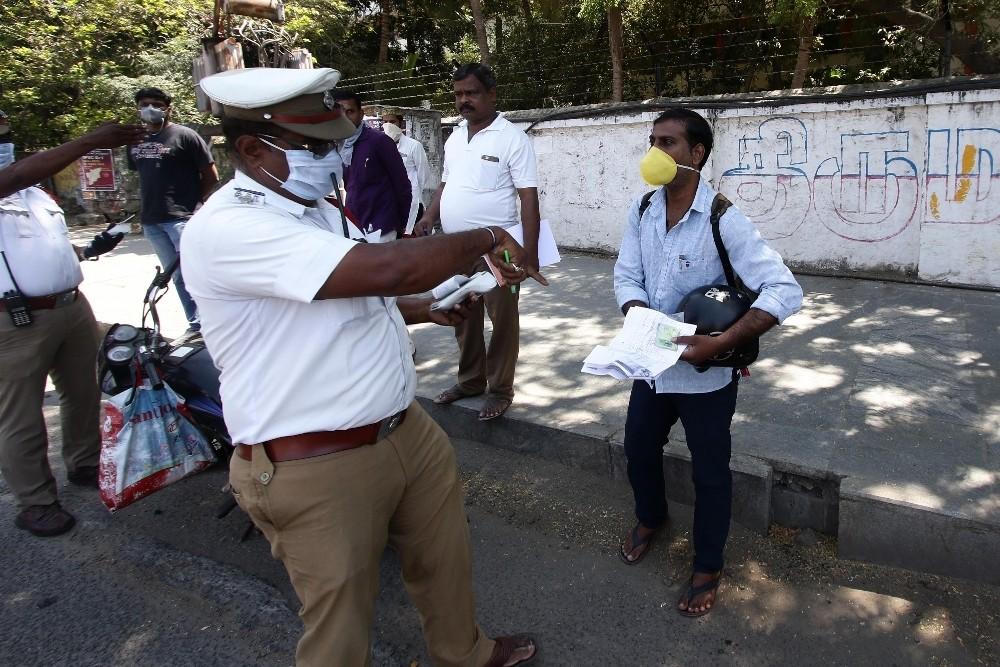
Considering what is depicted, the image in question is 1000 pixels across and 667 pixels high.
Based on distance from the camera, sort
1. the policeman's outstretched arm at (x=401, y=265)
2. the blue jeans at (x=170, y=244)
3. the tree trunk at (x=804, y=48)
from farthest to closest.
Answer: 1. the tree trunk at (x=804, y=48)
2. the blue jeans at (x=170, y=244)
3. the policeman's outstretched arm at (x=401, y=265)

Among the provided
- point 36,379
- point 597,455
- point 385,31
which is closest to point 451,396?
point 597,455

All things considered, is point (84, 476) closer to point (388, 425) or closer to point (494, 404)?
point (494, 404)

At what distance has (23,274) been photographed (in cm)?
330

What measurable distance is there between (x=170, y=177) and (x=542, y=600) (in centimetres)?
481

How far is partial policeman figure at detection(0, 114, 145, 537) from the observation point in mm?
3135

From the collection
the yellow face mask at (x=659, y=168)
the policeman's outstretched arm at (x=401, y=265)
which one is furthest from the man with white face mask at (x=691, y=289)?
the policeman's outstretched arm at (x=401, y=265)

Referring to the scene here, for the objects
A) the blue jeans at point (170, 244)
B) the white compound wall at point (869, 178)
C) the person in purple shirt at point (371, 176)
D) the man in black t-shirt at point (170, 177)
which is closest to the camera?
the person in purple shirt at point (371, 176)

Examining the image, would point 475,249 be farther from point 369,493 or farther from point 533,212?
point 533,212

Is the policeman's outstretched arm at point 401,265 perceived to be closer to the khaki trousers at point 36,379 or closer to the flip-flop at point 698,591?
the flip-flop at point 698,591

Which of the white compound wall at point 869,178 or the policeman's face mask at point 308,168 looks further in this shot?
the white compound wall at point 869,178

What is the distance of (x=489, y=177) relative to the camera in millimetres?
3834

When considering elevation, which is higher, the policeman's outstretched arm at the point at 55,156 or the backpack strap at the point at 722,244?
the policeman's outstretched arm at the point at 55,156

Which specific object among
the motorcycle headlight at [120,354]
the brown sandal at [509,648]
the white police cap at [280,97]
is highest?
the white police cap at [280,97]

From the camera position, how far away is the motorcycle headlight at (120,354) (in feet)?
11.0
